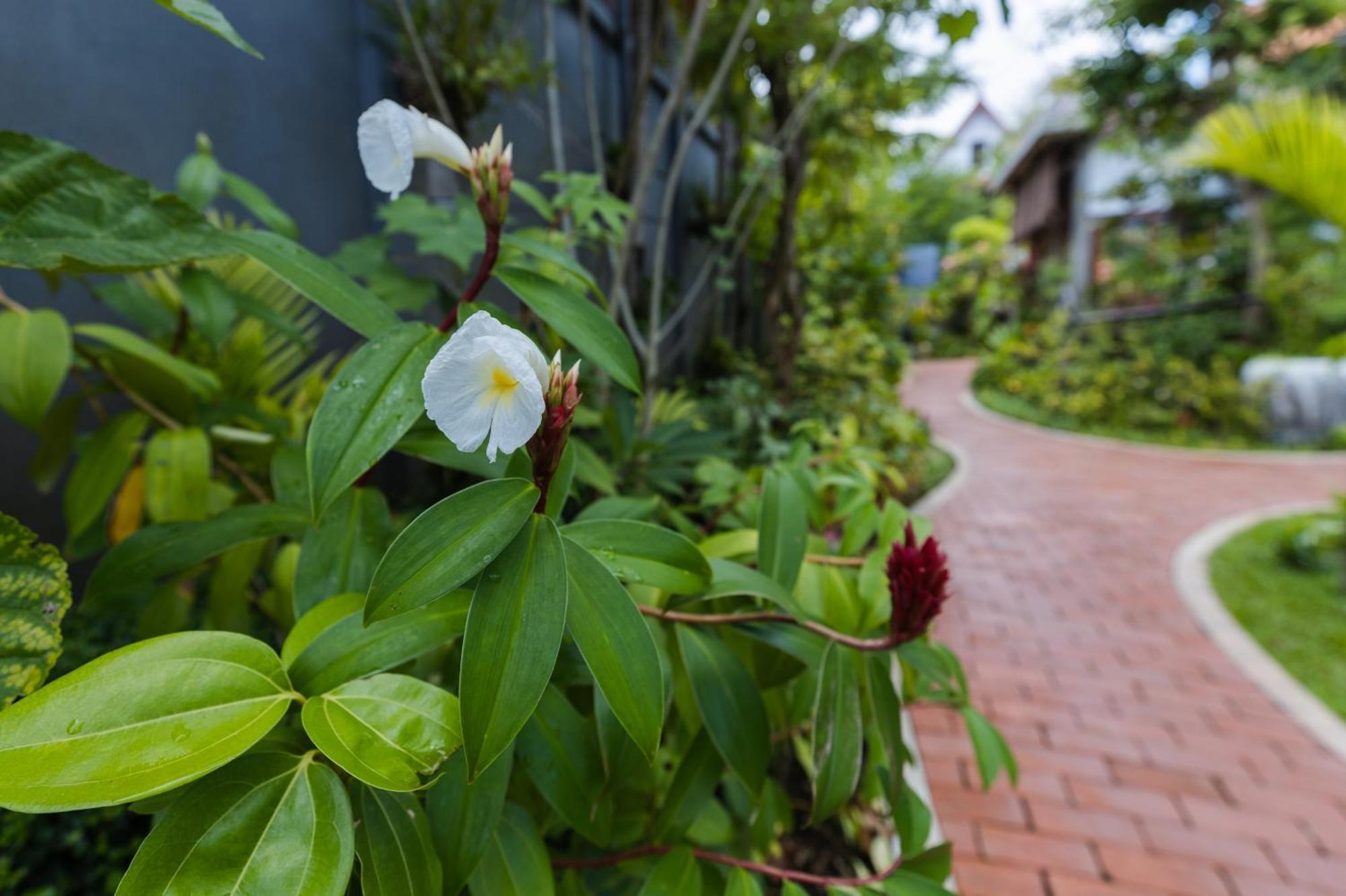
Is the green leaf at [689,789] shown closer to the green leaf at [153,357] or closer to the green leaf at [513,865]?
the green leaf at [513,865]

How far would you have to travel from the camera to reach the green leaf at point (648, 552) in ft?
1.87

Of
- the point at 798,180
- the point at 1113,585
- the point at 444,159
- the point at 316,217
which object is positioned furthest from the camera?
the point at 798,180

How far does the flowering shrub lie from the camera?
41 centimetres

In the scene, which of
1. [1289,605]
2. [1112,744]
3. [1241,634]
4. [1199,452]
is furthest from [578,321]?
[1199,452]

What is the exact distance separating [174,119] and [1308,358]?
923 cm

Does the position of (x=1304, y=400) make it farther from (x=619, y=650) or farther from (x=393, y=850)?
(x=393, y=850)

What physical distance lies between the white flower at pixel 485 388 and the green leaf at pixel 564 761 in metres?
0.31

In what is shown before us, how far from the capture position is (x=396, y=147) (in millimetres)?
576

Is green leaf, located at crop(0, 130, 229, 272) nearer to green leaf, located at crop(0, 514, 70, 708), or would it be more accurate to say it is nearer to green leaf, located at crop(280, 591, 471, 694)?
green leaf, located at crop(0, 514, 70, 708)

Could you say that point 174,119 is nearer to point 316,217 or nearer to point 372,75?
point 316,217

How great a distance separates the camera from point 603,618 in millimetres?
483

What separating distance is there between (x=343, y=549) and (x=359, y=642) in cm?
19

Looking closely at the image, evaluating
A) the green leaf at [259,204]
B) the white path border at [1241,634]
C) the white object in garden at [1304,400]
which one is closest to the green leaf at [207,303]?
the green leaf at [259,204]

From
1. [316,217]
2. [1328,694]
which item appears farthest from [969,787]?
[316,217]
